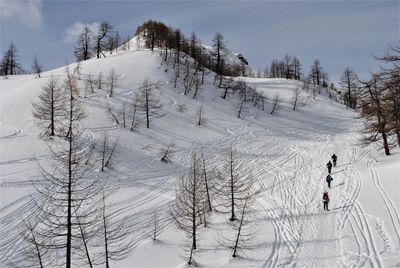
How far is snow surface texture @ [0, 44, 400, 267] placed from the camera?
894 inches

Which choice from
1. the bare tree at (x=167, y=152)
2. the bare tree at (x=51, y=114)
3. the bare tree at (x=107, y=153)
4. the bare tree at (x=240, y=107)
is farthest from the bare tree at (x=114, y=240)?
the bare tree at (x=240, y=107)

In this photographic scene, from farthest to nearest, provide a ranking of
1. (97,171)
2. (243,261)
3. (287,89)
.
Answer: (287,89)
(97,171)
(243,261)

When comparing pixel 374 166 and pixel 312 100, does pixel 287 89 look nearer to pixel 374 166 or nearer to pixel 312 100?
pixel 312 100

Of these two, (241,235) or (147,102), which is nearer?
(241,235)

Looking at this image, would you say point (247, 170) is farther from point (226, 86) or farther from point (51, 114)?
point (226, 86)

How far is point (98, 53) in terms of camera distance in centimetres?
9256

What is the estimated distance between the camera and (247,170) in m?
44.0

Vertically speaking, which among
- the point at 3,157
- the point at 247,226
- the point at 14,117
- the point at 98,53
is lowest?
the point at 247,226

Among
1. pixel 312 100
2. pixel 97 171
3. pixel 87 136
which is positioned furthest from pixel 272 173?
pixel 312 100

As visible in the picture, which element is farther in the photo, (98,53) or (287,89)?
(287,89)

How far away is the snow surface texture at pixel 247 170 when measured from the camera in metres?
22.7

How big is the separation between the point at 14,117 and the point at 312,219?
43.5 meters

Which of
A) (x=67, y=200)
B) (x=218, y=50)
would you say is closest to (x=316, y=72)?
(x=218, y=50)

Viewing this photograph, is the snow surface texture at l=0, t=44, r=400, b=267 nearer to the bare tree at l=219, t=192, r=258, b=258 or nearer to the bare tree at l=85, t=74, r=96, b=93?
the bare tree at l=219, t=192, r=258, b=258
